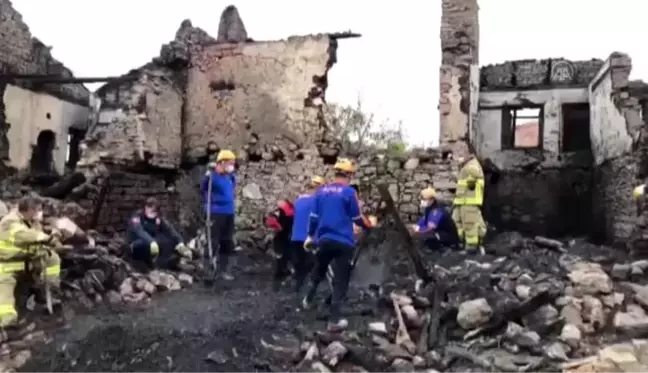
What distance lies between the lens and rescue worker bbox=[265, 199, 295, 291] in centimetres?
827

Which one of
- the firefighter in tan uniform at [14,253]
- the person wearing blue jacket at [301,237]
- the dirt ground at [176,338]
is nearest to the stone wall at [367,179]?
the person wearing blue jacket at [301,237]

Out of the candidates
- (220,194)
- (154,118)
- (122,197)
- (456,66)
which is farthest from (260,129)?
(220,194)

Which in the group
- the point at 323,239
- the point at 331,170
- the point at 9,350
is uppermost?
the point at 331,170

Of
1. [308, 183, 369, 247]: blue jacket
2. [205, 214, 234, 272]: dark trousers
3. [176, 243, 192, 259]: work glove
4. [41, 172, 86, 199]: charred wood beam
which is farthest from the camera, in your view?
[41, 172, 86, 199]: charred wood beam

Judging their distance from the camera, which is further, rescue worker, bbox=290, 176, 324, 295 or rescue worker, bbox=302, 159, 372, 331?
rescue worker, bbox=290, 176, 324, 295

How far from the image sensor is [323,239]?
639cm

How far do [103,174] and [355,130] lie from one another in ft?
54.0

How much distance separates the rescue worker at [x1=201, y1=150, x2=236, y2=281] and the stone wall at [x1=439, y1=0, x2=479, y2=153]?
4.80 m

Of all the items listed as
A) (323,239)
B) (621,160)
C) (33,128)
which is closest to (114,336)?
(323,239)

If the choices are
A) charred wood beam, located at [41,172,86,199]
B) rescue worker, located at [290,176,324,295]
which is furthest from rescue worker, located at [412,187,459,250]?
charred wood beam, located at [41,172,86,199]

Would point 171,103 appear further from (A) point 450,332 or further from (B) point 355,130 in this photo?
(B) point 355,130

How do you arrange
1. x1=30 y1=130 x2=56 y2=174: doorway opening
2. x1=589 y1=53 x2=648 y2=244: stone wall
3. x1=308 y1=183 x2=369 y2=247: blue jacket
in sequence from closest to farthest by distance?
x1=308 y1=183 x2=369 y2=247: blue jacket
x1=589 y1=53 x2=648 y2=244: stone wall
x1=30 y1=130 x2=56 y2=174: doorway opening

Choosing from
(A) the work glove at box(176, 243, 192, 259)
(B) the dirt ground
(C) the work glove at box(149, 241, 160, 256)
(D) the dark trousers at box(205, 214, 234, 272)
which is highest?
(D) the dark trousers at box(205, 214, 234, 272)

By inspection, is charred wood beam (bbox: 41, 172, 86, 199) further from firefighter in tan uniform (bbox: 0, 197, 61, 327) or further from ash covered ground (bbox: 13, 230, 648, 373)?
firefighter in tan uniform (bbox: 0, 197, 61, 327)
